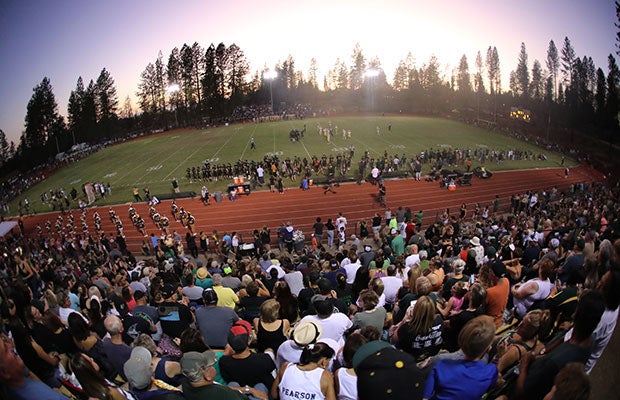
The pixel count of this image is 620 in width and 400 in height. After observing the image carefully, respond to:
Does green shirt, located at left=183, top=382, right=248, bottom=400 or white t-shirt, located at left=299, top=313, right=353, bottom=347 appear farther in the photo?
white t-shirt, located at left=299, top=313, right=353, bottom=347

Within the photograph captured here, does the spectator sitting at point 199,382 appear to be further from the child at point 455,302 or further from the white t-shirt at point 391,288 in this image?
the white t-shirt at point 391,288

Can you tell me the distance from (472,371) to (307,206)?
25.5 m

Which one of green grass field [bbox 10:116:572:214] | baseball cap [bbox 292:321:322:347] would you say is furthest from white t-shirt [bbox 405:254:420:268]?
green grass field [bbox 10:116:572:214]

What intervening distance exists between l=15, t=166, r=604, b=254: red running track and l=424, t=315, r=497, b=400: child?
2088 centimetres

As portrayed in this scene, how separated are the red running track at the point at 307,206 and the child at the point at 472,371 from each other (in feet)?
68.5

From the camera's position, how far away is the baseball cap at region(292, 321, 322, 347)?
3969 millimetres

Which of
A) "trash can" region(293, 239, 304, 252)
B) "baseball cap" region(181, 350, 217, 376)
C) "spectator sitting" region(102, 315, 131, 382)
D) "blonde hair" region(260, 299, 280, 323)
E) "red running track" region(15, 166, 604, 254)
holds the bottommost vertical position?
"trash can" region(293, 239, 304, 252)

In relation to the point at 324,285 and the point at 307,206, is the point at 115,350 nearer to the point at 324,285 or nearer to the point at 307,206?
the point at 324,285

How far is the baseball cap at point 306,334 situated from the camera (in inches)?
156

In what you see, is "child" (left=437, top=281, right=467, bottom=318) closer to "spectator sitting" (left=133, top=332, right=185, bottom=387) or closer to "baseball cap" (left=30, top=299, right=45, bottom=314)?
"spectator sitting" (left=133, top=332, right=185, bottom=387)

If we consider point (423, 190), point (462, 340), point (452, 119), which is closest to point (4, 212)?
point (423, 190)

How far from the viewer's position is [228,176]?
115ft

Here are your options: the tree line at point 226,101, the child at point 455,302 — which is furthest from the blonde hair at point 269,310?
the tree line at point 226,101

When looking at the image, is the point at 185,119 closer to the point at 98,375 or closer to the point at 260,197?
the point at 260,197
